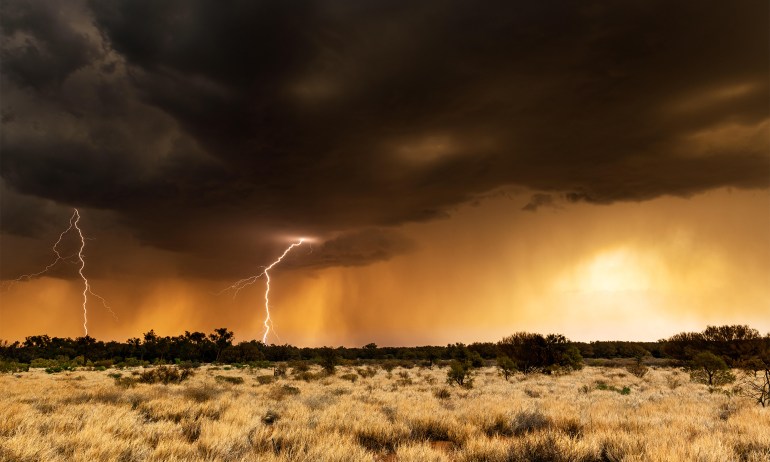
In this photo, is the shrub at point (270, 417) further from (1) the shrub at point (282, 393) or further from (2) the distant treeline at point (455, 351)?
(2) the distant treeline at point (455, 351)

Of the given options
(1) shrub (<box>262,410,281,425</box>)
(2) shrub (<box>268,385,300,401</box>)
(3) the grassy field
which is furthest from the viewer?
(2) shrub (<box>268,385,300,401</box>)

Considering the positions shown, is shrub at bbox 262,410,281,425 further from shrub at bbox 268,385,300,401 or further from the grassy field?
shrub at bbox 268,385,300,401

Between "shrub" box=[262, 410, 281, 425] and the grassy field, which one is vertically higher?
the grassy field

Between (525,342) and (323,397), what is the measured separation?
27.8 metres

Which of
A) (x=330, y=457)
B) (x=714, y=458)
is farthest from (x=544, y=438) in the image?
(x=330, y=457)

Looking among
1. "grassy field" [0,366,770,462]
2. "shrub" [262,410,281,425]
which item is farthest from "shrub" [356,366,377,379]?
"shrub" [262,410,281,425]

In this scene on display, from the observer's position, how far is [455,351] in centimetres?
9169

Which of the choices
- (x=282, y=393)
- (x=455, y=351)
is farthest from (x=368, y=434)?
(x=455, y=351)

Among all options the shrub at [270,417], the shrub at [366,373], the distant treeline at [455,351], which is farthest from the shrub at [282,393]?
the distant treeline at [455,351]

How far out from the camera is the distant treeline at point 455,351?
39156 millimetres

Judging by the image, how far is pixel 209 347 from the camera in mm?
87438

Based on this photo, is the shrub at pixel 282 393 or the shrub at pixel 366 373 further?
the shrub at pixel 366 373

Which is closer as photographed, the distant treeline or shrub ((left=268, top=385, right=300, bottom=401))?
shrub ((left=268, top=385, right=300, bottom=401))

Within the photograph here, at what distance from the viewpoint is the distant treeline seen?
3916 cm
